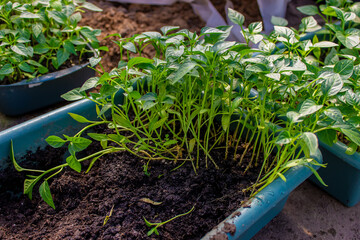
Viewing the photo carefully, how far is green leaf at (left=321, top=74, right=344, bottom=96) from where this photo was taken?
0.78m

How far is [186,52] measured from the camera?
3.05 feet

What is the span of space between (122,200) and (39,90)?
0.70 metres

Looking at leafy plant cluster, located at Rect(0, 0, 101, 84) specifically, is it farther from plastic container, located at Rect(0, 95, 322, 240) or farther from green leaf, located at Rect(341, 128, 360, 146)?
green leaf, located at Rect(341, 128, 360, 146)

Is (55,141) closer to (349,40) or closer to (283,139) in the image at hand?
(283,139)

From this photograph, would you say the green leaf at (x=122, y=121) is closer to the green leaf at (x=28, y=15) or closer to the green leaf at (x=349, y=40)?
the green leaf at (x=28, y=15)

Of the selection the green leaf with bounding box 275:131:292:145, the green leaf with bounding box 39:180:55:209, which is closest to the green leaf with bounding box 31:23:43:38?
the green leaf with bounding box 39:180:55:209

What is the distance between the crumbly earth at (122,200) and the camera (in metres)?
0.88

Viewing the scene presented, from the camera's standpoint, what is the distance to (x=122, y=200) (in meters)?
0.94

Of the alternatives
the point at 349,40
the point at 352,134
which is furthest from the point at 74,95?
the point at 349,40

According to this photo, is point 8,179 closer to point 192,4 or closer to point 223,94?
point 223,94

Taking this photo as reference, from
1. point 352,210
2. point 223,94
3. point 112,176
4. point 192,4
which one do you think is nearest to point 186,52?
point 223,94

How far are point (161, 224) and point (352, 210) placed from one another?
738 millimetres

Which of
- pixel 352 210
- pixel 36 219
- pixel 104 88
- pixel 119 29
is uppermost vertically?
pixel 104 88

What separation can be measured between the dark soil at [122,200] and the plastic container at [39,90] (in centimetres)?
42
